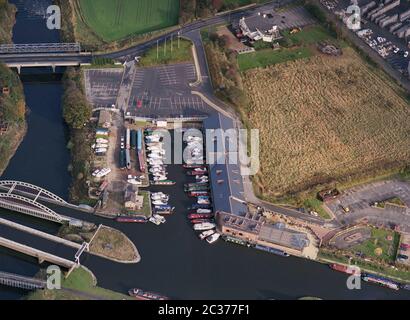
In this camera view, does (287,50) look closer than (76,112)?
No

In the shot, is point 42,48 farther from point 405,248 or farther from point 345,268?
point 405,248

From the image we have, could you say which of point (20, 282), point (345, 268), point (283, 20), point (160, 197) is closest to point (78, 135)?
point (160, 197)

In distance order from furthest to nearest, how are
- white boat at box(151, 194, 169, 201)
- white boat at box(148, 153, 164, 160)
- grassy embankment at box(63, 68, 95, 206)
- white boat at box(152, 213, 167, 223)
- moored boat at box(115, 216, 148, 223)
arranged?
white boat at box(148, 153, 164, 160)
grassy embankment at box(63, 68, 95, 206)
white boat at box(151, 194, 169, 201)
white boat at box(152, 213, 167, 223)
moored boat at box(115, 216, 148, 223)

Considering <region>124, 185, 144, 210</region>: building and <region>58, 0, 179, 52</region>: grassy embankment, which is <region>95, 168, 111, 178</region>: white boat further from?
<region>58, 0, 179, 52</region>: grassy embankment

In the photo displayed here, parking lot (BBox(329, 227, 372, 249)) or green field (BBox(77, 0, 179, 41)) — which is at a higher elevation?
green field (BBox(77, 0, 179, 41))

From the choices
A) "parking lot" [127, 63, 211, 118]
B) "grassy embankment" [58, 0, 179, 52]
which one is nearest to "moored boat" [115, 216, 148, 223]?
"parking lot" [127, 63, 211, 118]

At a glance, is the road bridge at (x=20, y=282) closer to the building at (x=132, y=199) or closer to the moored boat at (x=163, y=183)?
the building at (x=132, y=199)

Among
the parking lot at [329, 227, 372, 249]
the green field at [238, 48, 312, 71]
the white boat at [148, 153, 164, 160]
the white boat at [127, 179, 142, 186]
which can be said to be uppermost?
the green field at [238, 48, 312, 71]
